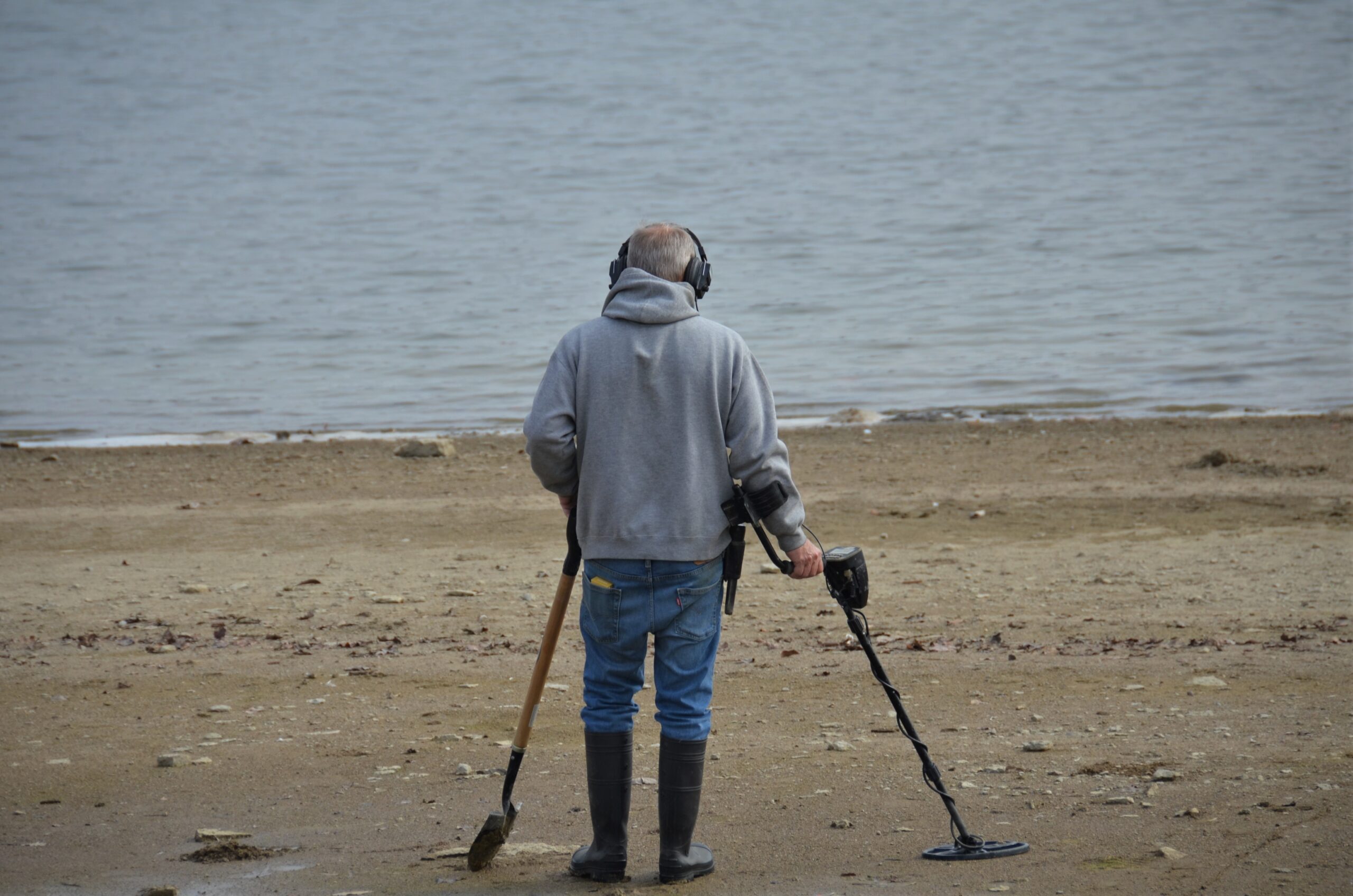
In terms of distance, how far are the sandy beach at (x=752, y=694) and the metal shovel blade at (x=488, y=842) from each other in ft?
0.24

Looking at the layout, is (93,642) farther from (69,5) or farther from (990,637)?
(69,5)

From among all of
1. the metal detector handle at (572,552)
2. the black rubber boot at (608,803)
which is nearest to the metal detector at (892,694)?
the metal detector handle at (572,552)

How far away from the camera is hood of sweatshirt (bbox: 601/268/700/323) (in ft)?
13.3

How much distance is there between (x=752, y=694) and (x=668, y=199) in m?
34.9

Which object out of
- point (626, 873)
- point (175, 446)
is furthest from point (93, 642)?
point (175, 446)

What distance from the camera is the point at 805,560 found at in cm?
418

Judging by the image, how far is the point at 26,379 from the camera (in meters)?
18.6

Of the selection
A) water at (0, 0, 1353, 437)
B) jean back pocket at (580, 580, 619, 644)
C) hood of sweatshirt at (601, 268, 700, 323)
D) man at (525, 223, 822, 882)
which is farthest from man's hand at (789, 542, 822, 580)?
water at (0, 0, 1353, 437)

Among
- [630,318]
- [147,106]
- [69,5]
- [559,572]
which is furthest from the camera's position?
[69,5]

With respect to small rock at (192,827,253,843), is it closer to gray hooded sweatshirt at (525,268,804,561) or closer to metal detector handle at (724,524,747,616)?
gray hooded sweatshirt at (525,268,804,561)

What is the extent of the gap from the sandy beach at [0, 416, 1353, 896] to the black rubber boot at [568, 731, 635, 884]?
0.21 ft

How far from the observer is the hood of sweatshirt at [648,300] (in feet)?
13.3

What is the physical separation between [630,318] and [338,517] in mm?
6204

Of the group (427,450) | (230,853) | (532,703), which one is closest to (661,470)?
(532,703)
